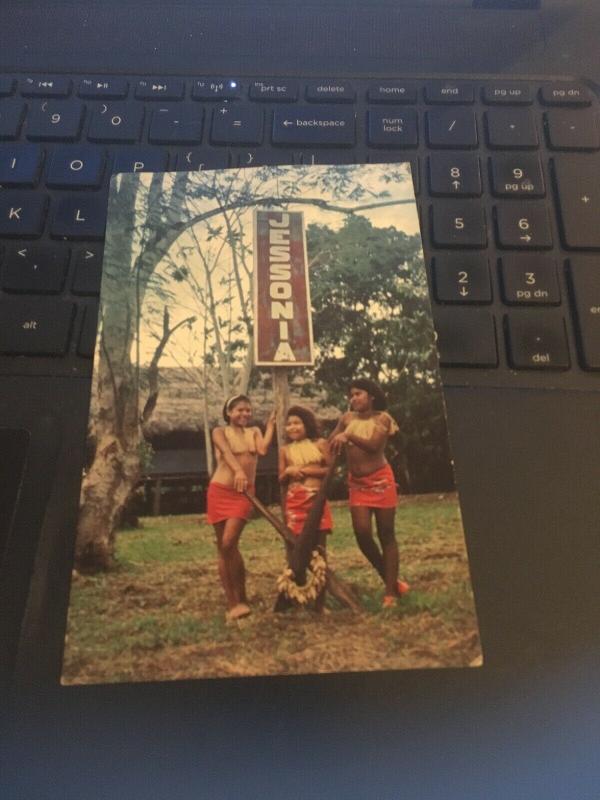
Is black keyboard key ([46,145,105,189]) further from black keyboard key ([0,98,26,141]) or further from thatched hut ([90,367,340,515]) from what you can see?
thatched hut ([90,367,340,515])

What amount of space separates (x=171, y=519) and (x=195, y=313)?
13 cm

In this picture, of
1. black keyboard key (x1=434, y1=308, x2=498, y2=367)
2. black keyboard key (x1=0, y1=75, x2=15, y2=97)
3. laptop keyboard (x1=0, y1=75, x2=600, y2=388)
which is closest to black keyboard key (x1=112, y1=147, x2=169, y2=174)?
laptop keyboard (x1=0, y1=75, x2=600, y2=388)

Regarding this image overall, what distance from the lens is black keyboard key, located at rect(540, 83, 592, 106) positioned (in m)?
0.48

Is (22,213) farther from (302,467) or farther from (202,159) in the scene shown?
(302,467)

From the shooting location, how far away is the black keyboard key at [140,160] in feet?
1.50

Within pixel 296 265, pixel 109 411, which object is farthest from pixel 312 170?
pixel 109 411

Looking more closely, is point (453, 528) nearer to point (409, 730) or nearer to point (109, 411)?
point (409, 730)

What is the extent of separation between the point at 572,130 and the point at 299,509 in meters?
0.33

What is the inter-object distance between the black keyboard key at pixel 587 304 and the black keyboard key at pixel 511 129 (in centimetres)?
10

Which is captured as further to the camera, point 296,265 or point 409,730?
point 296,265

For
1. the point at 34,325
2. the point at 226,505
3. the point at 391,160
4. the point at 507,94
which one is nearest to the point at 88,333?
the point at 34,325

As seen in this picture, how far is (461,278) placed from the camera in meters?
0.42

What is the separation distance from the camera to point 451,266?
42cm

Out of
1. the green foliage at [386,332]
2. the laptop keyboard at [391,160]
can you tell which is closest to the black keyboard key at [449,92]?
the laptop keyboard at [391,160]
